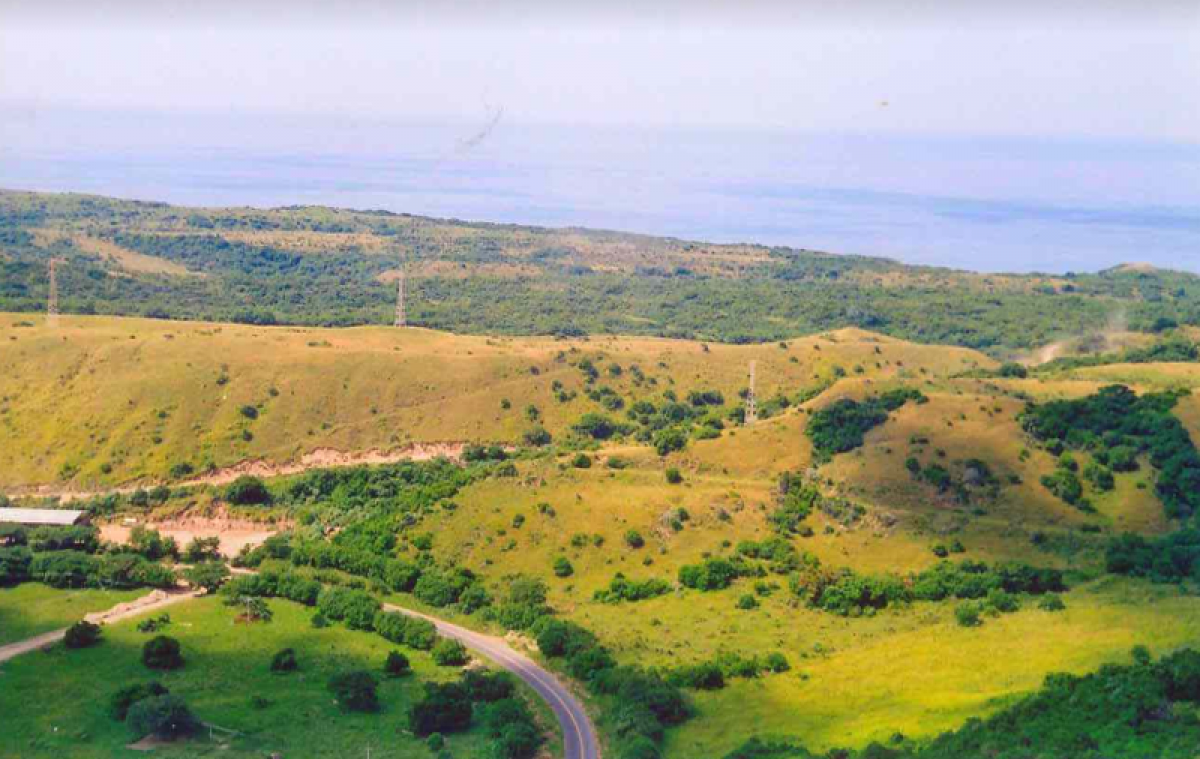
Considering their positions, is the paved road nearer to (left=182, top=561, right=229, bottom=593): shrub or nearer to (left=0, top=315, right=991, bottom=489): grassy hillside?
(left=182, top=561, right=229, bottom=593): shrub

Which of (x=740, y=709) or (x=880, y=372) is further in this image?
(x=880, y=372)

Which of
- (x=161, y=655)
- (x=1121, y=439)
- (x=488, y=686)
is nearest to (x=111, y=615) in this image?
(x=161, y=655)

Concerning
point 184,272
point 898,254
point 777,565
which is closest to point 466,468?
point 777,565

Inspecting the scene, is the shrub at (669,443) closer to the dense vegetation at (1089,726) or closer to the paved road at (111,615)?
the paved road at (111,615)

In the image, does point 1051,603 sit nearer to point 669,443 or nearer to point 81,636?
point 669,443

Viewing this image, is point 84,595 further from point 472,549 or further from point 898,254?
point 898,254

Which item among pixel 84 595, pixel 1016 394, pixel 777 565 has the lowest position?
pixel 84 595

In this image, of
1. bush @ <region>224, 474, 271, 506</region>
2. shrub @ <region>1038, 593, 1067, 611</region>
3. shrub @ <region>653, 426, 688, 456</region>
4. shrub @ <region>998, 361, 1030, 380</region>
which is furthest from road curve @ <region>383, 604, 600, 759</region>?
shrub @ <region>998, 361, 1030, 380</region>
